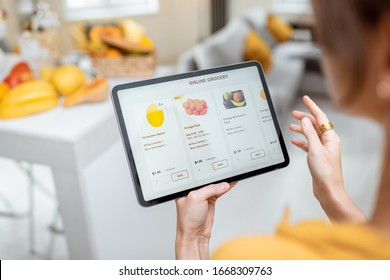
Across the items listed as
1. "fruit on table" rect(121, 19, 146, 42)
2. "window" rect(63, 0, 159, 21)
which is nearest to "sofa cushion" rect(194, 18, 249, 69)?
"fruit on table" rect(121, 19, 146, 42)

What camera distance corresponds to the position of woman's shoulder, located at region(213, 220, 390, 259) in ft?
1.24

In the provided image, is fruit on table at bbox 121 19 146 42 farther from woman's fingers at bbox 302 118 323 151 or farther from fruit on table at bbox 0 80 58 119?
woman's fingers at bbox 302 118 323 151

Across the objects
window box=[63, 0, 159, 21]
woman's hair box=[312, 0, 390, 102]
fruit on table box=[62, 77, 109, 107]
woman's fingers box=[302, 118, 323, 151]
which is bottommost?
woman's fingers box=[302, 118, 323, 151]

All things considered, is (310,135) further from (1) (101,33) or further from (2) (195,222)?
(1) (101,33)

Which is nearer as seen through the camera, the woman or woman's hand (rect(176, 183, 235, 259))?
the woman

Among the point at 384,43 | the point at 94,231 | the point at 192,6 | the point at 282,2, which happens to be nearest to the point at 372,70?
the point at 384,43

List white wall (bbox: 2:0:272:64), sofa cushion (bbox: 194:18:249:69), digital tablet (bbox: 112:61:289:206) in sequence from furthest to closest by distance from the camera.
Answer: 1. white wall (bbox: 2:0:272:64)
2. sofa cushion (bbox: 194:18:249:69)
3. digital tablet (bbox: 112:61:289:206)

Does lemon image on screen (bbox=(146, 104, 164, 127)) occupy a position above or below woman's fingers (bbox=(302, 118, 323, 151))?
above

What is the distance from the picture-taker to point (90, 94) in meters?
1.20

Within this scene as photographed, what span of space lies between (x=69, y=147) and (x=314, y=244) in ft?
2.61

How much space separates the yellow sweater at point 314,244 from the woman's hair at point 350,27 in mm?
133

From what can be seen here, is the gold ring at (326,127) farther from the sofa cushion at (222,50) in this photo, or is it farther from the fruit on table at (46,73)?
the sofa cushion at (222,50)

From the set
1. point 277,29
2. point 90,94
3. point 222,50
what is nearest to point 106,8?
point 277,29
